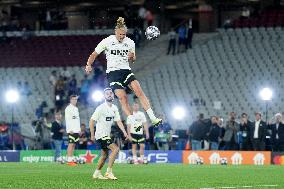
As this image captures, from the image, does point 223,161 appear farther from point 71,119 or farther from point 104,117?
point 104,117

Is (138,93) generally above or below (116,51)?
below

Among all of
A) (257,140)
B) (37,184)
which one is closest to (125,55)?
(37,184)

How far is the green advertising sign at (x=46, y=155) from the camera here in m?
36.0

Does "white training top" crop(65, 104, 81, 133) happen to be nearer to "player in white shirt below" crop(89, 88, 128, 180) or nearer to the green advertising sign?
the green advertising sign

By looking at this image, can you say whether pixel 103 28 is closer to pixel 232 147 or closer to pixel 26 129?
pixel 26 129

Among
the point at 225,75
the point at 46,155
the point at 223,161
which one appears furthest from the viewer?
the point at 225,75

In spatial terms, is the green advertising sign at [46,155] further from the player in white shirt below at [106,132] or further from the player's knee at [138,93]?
the player's knee at [138,93]

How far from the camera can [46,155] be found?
120 ft

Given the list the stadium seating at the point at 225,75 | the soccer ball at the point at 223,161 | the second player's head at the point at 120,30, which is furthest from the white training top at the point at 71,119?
the second player's head at the point at 120,30

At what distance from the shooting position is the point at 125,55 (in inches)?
751

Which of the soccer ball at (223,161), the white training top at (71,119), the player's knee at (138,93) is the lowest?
the soccer ball at (223,161)

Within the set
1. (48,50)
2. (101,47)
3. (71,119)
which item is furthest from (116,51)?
(48,50)

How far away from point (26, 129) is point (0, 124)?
129 centimetres

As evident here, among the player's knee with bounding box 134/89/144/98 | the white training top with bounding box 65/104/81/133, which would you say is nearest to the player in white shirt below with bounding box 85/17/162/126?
the player's knee with bounding box 134/89/144/98
